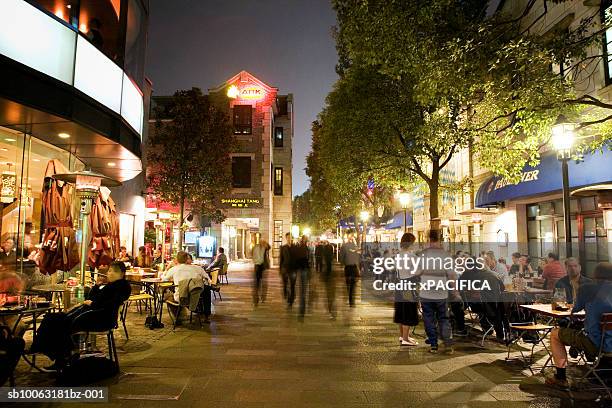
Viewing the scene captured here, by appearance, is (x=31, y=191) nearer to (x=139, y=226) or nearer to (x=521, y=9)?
(x=139, y=226)

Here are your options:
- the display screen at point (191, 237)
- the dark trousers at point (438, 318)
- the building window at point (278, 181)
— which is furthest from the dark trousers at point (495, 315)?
the building window at point (278, 181)

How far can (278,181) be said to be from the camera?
32.0 m

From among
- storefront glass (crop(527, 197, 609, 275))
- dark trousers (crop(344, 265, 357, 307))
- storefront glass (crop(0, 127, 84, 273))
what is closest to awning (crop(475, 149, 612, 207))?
storefront glass (crop(527, 197, 609, 275))

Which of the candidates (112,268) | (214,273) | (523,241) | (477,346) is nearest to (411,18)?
(477,346)

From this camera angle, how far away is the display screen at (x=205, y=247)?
83.6 ft

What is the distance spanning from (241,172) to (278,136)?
5577 millimetres

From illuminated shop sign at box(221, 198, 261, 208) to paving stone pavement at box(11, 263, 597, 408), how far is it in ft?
62.4

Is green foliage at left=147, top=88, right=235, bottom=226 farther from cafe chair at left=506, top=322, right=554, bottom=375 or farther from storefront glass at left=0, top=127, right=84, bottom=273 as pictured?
cafe chair at left=506, top=322, right=554, bottom=375

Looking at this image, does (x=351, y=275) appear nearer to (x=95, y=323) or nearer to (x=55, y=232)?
(x=55, y=232)

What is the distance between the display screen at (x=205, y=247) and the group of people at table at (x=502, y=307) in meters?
17.9

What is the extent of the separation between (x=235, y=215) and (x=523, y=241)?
60.3ft

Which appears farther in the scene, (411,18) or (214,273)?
(214,273)

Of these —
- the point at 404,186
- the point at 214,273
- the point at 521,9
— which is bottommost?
the point at 214,273

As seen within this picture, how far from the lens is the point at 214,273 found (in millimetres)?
14125
